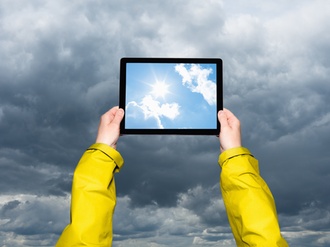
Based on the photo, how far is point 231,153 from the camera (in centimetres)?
714

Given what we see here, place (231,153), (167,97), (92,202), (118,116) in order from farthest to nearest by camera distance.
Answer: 1. (167,97)
2. (118,116)
3. (231,153)
4. (92,202)

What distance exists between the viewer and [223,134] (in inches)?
305

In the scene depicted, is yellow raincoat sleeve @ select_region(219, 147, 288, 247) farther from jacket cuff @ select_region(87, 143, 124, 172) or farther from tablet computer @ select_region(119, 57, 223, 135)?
jacket cuff @ select_region(87, 143, 124, 172)

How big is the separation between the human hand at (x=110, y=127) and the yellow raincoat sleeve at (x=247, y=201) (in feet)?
5.94

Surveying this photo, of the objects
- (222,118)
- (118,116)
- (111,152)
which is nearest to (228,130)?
(222,118)

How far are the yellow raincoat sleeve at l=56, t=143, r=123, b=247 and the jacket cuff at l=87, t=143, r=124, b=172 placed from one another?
0.02 m

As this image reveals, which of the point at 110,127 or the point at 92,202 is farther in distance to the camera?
the point at 110,127

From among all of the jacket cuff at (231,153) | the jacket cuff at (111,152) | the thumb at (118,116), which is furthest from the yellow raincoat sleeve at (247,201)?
the thumb at (118,116)

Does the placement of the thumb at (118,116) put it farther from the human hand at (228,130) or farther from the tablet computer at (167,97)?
the human hand at (228,130)

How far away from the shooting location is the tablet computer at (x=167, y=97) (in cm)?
825

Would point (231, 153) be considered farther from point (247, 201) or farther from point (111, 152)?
point (111, 152)

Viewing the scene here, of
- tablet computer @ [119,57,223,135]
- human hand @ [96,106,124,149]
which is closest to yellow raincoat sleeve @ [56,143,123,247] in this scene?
human hand @ [96,106,124,149]

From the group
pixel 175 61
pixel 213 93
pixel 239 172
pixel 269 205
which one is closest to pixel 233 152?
pixel 239 172

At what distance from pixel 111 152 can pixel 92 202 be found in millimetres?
896
